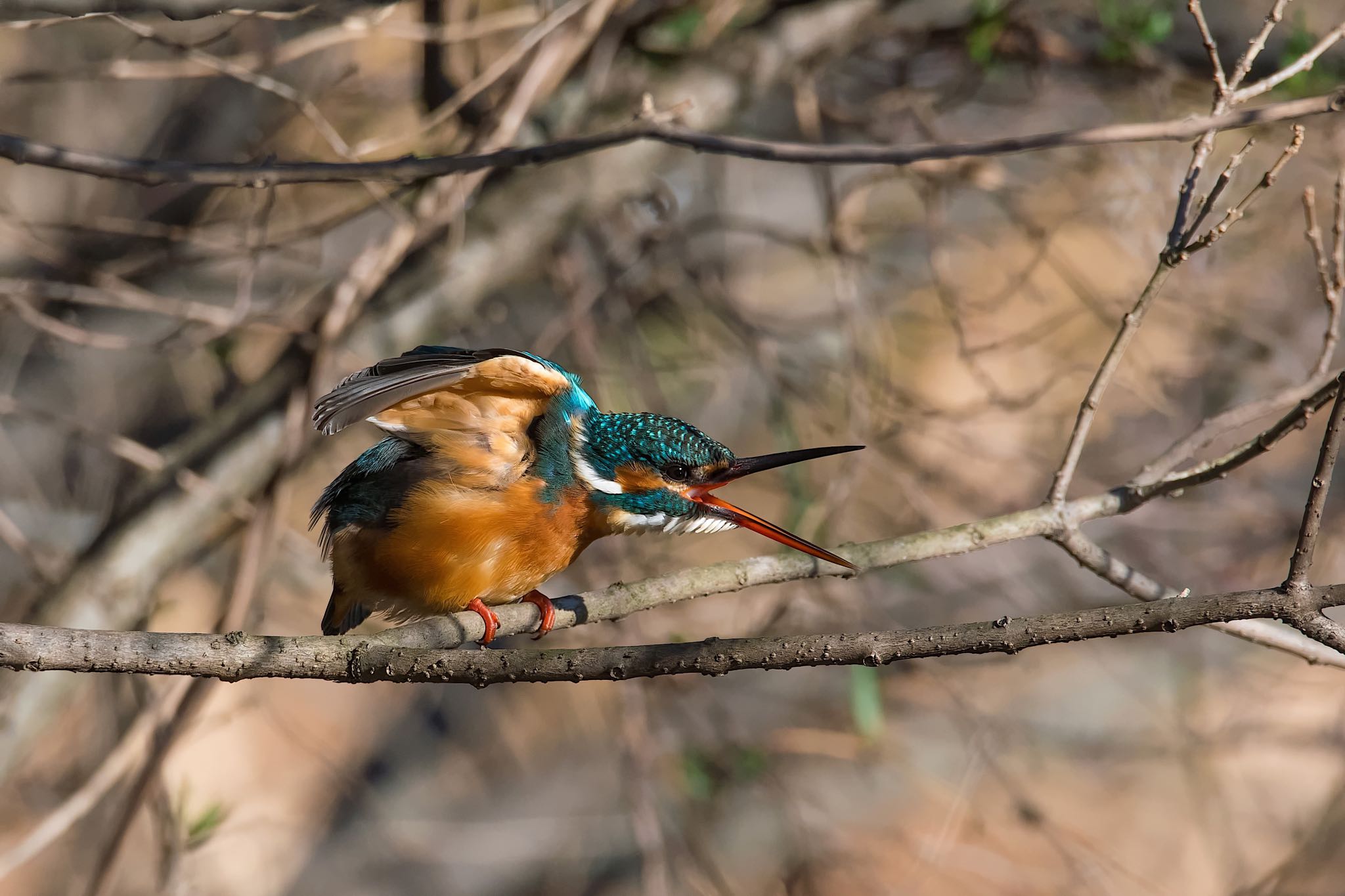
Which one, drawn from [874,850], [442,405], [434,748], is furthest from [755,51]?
[874,850]

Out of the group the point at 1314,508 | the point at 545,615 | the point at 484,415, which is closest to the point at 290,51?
the point at 484,415

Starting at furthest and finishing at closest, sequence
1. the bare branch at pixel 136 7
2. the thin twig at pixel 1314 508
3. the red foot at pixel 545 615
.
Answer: the red foot at pixel 545 615, the bare branch at pixel 136 7, the thin twig at pixel 1314 508

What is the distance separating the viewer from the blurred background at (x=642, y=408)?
14.5 feet

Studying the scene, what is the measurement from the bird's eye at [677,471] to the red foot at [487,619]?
2.02 ft

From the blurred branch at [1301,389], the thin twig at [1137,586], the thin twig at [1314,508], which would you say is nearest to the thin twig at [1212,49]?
the blurred branch at [1301,389]

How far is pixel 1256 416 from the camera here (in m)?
2.80

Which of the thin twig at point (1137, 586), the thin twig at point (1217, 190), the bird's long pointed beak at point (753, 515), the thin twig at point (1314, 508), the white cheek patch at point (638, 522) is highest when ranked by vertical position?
the thin twig at point (1217, 190)

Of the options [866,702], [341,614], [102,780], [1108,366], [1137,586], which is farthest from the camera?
[866,702]

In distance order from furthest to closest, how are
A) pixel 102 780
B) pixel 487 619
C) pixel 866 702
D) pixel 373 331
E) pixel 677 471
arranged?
pixel 373 331 < pixel 866 702 < pixel 102 780 < pixel 677 471 < pixel 487 619

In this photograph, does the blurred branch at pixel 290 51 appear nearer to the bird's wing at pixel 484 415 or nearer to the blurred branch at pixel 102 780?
the bird's wing at pixel 484 415

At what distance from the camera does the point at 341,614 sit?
143 inches

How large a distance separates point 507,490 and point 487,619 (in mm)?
367

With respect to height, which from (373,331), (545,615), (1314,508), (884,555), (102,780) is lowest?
(102,780)

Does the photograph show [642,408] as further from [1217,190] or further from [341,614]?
[1217,190]
